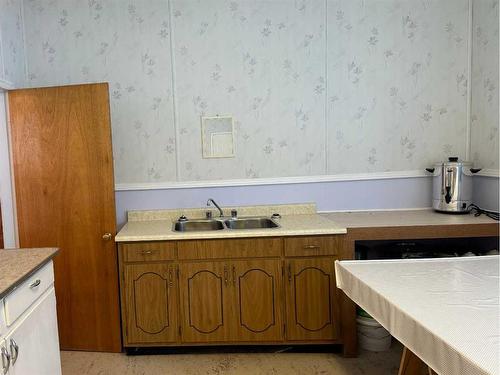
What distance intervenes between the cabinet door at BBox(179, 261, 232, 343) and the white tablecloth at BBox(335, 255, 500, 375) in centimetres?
93

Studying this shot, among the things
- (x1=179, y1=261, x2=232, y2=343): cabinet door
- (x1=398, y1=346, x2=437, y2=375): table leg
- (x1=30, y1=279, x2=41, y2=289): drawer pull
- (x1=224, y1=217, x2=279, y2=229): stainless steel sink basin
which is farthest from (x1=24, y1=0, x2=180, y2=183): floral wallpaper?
(x1=398, y1=346, x2=437, y2=375): table leg

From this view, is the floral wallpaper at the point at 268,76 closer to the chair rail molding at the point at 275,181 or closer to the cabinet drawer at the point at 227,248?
the chair rail molding at the point at 275,181

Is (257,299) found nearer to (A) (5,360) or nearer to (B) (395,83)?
(A) (5,360)

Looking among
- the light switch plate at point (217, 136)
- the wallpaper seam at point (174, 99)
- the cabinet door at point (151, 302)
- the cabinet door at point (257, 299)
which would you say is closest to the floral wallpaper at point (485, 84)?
Result: the cabinet door at point (257, 299)

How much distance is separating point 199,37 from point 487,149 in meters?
2.36

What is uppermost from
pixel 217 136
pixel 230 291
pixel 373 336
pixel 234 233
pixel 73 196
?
pixel 217 136

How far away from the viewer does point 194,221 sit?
278 cm

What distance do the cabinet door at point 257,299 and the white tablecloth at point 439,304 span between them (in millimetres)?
738

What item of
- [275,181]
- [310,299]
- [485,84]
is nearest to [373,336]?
[310,299]

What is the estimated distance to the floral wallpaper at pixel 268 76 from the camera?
→ 279 cm

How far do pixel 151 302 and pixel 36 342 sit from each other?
35.1 inches

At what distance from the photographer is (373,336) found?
249 cm

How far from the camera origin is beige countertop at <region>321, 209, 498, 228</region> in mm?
2398

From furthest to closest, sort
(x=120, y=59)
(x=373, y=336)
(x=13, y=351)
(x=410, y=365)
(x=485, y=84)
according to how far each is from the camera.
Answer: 1. (x=120, y=59)
2. (x=485, y=84)
3. (x=373, y=336)
4. (x=410, y=365)
5. (x=13, y=351)
